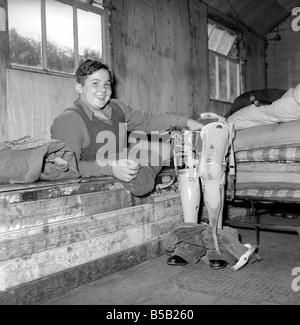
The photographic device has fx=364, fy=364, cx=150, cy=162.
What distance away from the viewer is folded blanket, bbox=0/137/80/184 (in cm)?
159

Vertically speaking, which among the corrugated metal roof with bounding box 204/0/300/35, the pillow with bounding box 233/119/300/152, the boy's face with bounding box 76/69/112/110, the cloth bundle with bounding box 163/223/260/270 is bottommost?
the cloth bundle with bounding box 163/223/260/270

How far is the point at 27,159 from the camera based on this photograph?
1.58 meters

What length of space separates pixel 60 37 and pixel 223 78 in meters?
2.87

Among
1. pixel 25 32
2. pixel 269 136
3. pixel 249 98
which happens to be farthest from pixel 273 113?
pixel 25 32

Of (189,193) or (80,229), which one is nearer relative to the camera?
(80,229)

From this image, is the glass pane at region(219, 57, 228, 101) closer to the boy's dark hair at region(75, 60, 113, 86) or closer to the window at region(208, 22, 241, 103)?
the window at region(208, 22, 241, 103)

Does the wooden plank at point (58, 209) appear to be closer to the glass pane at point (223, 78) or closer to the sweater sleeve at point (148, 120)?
the sweater sleeve at point (148, 120)

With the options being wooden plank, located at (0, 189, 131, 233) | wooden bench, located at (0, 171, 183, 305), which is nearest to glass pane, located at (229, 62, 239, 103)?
wooden bench, located at (0, 171, 183, 305)

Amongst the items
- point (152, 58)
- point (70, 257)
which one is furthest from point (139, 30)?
point (70, 257)

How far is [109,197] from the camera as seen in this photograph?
190 centimetres

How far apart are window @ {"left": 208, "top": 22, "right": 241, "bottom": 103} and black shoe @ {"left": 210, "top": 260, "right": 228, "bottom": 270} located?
3.17 metres

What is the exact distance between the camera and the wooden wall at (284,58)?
5875 mm

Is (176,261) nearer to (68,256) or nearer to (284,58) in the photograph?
(68,256)

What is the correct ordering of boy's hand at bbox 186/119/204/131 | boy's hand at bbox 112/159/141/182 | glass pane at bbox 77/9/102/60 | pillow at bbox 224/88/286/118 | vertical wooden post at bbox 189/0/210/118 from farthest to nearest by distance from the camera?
vertical wooden post at bbox 189/0/210/118
pillow at bbox 224/88/286/118
glass pane at bbox 77/9/102/60
boy's hand at bbox 186/119/204/131
boy's hand at bbox 112/159/141/182
